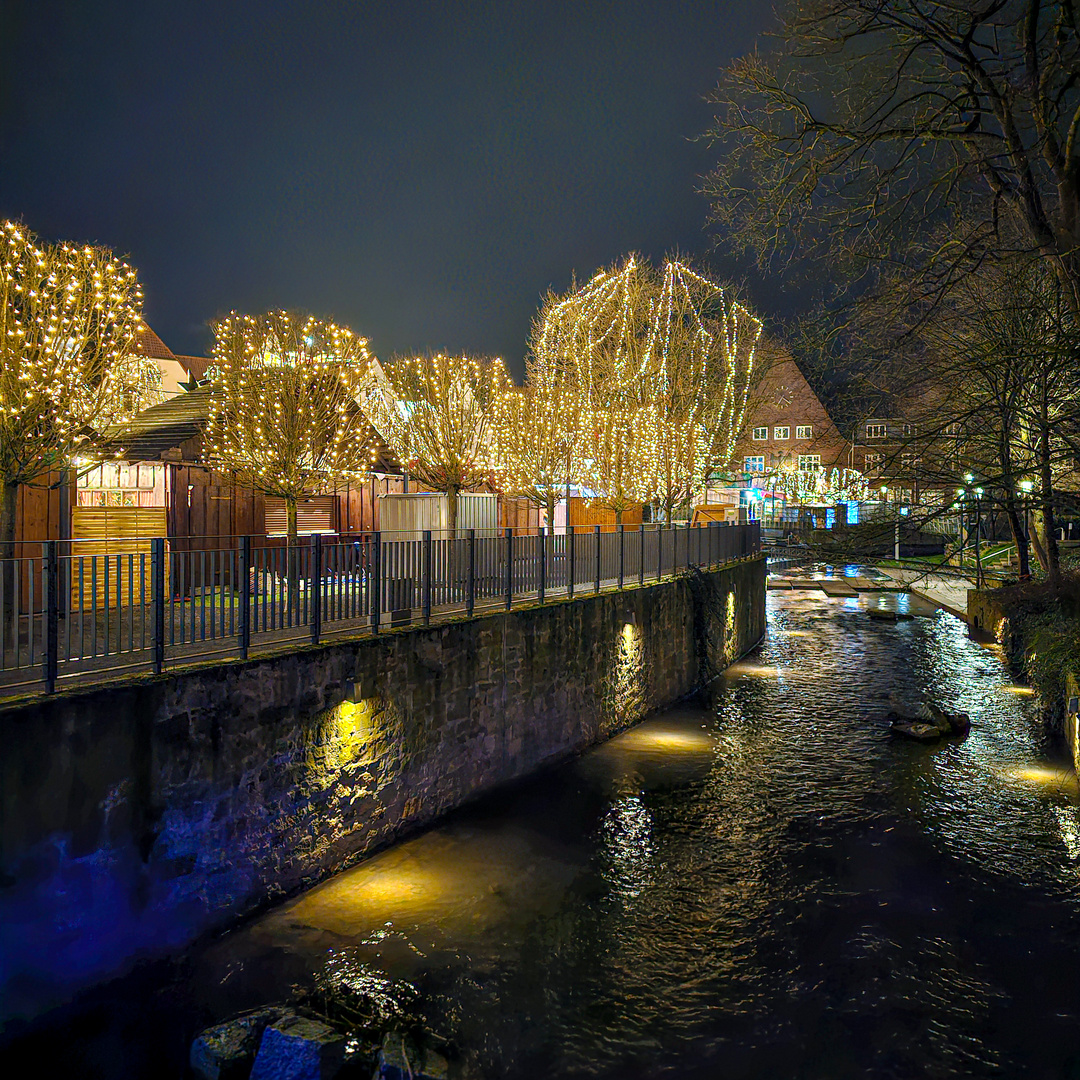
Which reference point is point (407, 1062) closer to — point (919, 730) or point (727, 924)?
point (727, 924)

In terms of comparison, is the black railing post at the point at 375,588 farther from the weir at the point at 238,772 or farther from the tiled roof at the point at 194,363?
the tiled roof at the point at 194,363

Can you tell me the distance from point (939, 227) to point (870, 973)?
12.3 metres

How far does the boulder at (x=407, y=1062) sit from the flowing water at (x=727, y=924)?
35 centimetres

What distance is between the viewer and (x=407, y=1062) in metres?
6.19

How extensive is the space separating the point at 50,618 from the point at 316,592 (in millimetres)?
2936

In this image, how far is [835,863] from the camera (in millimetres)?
9930

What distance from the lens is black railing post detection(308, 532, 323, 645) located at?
30.3 feet

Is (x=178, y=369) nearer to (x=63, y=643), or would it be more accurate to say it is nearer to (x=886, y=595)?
(x=886, y=595)

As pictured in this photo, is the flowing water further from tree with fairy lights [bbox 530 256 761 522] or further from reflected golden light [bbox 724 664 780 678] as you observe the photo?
tree with fairy lights [bbox 530 256 761 522]

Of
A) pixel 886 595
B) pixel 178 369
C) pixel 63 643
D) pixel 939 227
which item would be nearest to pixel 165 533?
pixel 63 643

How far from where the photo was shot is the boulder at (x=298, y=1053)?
19.8 ft

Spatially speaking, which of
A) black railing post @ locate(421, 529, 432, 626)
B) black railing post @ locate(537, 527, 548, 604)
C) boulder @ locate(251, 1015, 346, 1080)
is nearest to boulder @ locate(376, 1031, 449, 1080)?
boulder @ locate(251, 1015, 346, 1080)

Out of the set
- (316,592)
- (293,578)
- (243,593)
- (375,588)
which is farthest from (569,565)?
(243,593)

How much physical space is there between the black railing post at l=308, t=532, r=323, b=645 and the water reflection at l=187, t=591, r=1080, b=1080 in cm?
275
